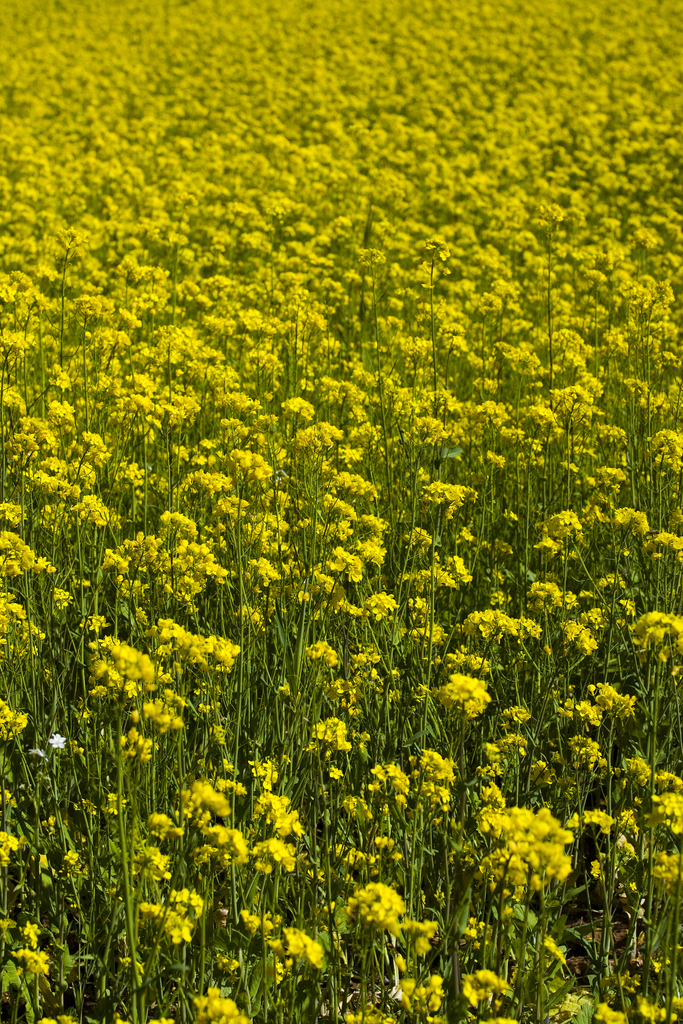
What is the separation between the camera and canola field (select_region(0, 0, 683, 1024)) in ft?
9.53

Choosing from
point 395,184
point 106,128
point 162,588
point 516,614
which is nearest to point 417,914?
point 162,588

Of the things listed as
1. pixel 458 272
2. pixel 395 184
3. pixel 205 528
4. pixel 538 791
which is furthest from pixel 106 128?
pixel 538 791

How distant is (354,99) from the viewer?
1455 cm

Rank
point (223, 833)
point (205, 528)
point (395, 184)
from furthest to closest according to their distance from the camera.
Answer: point (395, 184)
point (205, 528)
point (223, 833)

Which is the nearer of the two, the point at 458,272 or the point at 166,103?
the point at 458,272

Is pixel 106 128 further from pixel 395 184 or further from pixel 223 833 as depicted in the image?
pixel 223 833

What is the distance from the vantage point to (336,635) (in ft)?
13.8

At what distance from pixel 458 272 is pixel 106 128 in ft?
20.0

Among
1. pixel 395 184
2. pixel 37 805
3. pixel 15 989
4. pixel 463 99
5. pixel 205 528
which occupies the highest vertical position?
pixel 463 99

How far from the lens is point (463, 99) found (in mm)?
15016

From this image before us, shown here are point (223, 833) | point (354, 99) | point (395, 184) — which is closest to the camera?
point (223, 833)

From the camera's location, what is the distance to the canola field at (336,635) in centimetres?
291

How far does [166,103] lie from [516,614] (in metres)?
12.7

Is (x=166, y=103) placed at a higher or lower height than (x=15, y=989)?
higher
